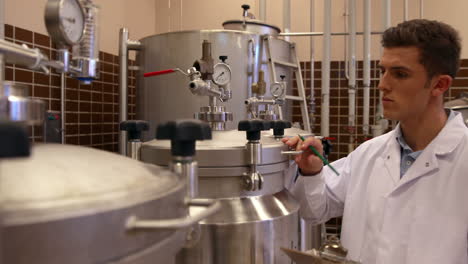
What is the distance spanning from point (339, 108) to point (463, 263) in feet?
6.52

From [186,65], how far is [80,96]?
26.2 inches

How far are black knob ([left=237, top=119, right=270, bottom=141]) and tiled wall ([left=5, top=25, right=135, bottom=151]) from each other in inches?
45.2

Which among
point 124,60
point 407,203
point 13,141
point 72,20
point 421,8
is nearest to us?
point 13,141

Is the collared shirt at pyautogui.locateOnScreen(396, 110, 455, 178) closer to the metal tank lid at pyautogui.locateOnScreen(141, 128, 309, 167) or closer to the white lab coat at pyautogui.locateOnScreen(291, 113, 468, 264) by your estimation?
the white lab coat at pyautogui.locateOnScreen(291, 113, 468, 264)

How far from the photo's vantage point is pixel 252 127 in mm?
935

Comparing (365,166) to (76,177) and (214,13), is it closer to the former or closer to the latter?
(76,177)

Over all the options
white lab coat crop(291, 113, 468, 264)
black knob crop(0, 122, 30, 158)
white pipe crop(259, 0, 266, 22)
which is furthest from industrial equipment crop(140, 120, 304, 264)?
white pipe crop(259, 0, 266, 22)

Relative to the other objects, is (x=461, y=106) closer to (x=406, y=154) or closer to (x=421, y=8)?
(x=421, y=8)

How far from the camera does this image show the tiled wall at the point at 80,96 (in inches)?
68.6

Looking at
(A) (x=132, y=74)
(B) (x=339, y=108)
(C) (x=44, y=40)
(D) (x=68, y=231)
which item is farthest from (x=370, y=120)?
(D) (x=68, y=231)

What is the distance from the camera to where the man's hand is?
117 centimetres


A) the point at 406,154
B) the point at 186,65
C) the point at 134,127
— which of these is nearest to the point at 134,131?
the point at 134,127

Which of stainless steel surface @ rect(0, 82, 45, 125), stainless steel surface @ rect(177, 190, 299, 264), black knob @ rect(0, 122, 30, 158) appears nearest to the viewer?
black knob @ rect(0, 122, 30, 158)

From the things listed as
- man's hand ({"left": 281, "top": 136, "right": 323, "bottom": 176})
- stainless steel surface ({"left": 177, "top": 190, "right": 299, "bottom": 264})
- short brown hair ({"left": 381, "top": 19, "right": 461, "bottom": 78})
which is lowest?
stainless steel surface ({"left": 177, "top": 190, "right": 299, "bottom": 264})
